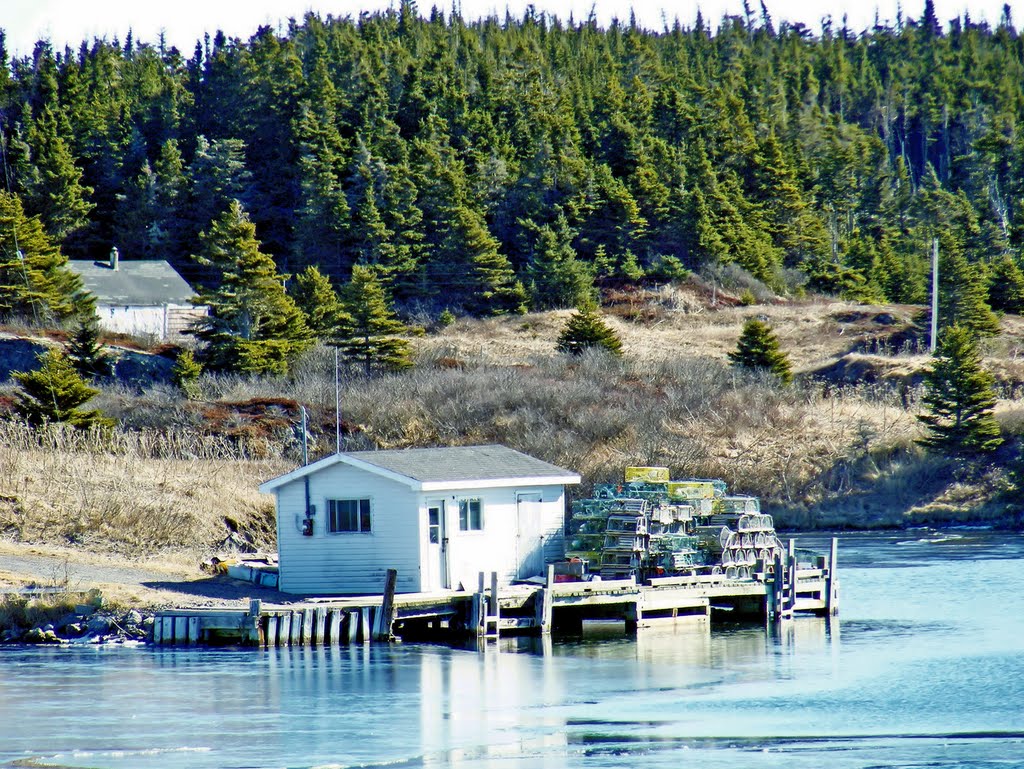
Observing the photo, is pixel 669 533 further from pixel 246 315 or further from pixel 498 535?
pixel 246 315

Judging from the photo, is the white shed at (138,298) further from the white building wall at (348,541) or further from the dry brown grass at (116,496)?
the white building wall at (348,541)

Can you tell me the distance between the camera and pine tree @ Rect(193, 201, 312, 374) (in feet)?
229

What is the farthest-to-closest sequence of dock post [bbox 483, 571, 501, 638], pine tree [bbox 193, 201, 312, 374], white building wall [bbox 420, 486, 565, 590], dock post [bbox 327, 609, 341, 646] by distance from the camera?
1. pine tree [bbox 193, 201, 312, 374]
2. white building wall [bbox 420, 486, 565, 590]
3. dock post [bbox 483, 571, 501, 638]
4. dock post [bbox 327, 609, 341, 646]

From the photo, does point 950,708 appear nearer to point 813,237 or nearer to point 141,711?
point 141,711

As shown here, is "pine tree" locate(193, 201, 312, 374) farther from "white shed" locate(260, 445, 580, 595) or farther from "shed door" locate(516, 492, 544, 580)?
"shed door" locate(516, 492, 544, 580)

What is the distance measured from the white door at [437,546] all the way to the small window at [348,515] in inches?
59.4

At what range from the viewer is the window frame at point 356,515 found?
112 ft

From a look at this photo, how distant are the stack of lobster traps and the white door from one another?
360cm

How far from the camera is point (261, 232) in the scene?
4267 inches

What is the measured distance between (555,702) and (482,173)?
7901cm

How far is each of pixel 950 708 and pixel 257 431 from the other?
1630 inches

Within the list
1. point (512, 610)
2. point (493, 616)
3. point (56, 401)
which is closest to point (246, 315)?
point (56, 401)

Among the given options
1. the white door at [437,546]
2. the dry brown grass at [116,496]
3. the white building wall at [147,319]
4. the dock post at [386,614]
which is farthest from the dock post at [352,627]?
the white building wall at [147,319]

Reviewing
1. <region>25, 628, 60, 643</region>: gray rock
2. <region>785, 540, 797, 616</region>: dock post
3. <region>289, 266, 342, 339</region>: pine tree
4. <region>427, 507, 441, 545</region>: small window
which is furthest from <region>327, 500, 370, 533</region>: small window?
<region>289, 266, 342, 339</region>: pine tree
